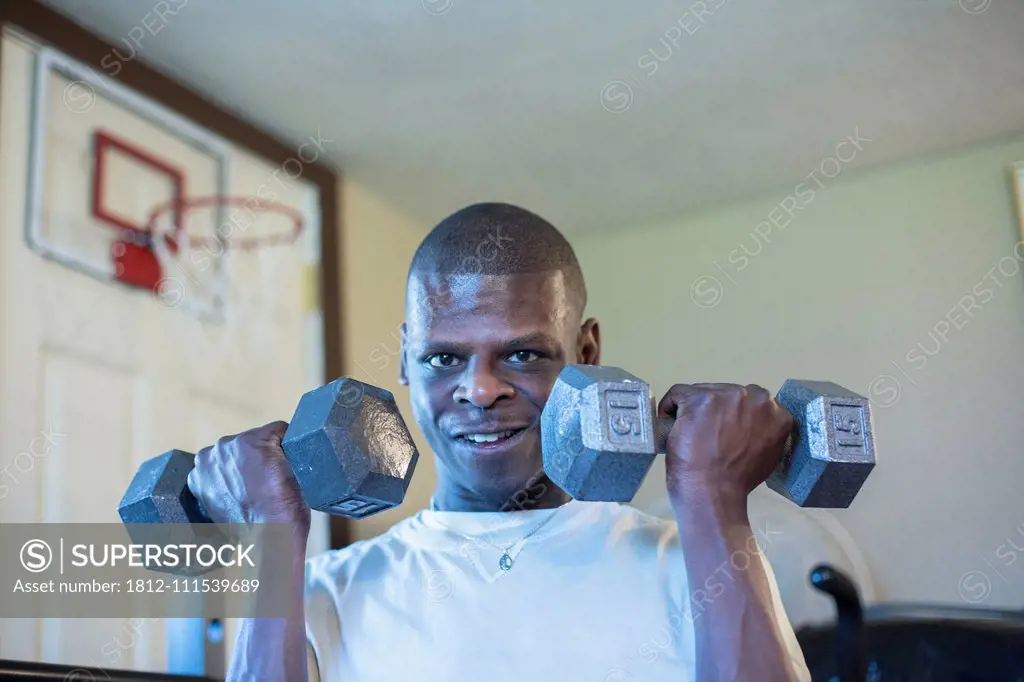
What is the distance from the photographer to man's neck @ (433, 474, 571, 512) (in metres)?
1.65

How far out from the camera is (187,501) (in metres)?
1.49

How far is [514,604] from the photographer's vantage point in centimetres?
152

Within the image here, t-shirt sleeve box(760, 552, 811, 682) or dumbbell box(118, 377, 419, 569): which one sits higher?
dumbbell box(118, 377, 419, 569)

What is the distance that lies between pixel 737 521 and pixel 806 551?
7.52 feet

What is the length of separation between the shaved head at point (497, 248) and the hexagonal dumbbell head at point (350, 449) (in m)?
0.31

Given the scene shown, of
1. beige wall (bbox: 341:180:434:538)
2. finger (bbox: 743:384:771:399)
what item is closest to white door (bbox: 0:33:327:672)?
beige wall (bbox: 341:180:434:538)

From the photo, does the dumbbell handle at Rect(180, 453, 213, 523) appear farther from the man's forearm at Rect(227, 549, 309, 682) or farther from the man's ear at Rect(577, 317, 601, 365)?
the man's ear at Rect(577, 317, 601, 365)

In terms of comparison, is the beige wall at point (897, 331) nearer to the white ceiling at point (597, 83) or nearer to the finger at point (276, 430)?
the white ceiling at point (597, 83)

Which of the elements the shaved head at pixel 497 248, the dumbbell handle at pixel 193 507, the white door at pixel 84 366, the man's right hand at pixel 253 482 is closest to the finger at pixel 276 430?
the man's right hand at pixel 253 482

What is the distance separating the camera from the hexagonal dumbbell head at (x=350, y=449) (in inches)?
51.9

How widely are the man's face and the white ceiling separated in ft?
5.46

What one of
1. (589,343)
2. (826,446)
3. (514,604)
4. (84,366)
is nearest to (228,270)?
(84,366)

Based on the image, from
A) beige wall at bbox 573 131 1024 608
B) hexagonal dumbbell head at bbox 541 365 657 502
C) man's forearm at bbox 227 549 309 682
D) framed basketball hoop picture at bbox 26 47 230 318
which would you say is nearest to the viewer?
hexagonal dumbbell head at bbox 541 365 657 502

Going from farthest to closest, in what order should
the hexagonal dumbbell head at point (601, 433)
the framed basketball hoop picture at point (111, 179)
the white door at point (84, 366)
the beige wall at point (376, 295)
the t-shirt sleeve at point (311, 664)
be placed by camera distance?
the beige wall at point (376, 295) < the framed basketball hoop picture at point (111, 179) < the white door at point (84, 366) < the t-shirt sleeve at point (311, 664) < the hexagonal dumbbell head at point (601, 433)
